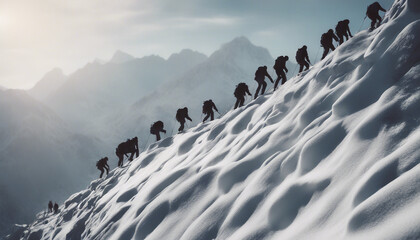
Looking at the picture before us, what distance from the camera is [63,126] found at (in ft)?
589

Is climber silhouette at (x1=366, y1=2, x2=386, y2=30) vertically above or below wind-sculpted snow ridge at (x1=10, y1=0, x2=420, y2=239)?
above

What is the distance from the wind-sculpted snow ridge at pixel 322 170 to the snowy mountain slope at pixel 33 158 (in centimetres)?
12165

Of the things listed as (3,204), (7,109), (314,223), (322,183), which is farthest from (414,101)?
(7,109)

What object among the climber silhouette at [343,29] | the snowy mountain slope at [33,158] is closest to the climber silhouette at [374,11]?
the climber silhouette at [343,29]

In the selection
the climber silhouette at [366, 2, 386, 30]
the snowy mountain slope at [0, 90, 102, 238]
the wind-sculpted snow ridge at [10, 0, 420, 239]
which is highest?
the snowy mountain slope at [0, 90, 102, 238]

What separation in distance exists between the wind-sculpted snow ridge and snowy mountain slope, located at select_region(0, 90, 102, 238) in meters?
122

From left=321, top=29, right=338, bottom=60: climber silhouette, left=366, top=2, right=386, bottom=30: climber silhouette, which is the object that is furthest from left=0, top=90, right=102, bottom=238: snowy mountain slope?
left=366, top=2, right=386, bottom=30: climber silhouette

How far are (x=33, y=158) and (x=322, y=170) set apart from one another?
159185 millimetres

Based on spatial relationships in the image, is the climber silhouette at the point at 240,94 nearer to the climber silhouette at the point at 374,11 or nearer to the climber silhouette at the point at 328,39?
the climber silhouette at the point at 328,39

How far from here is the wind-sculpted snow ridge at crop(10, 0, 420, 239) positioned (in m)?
4.12

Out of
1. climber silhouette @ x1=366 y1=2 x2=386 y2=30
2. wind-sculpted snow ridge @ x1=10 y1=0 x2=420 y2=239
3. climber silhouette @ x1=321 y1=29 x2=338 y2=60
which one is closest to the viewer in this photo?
wind-sculpted snow ridge @ x1=10 y1=0 x2=420 y2=239

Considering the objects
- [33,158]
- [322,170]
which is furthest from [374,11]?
[33,158]

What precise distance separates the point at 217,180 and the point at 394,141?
13.1ft

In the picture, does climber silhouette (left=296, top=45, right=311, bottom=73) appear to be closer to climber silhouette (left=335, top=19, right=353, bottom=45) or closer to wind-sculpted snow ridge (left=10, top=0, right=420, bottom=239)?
climber silhouette (left=335, top=19, right=353, bottom=45)
